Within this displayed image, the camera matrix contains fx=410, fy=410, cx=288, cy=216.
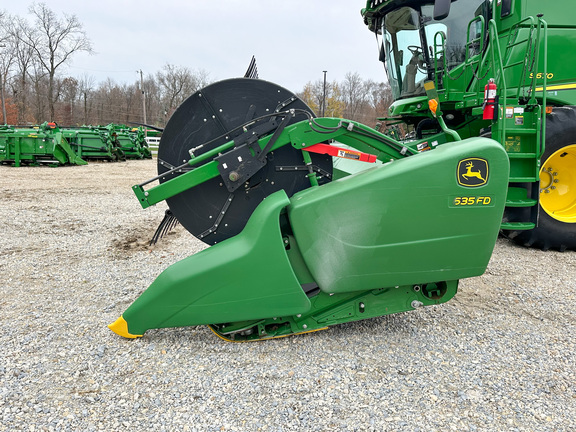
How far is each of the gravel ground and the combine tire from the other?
34.7 inches

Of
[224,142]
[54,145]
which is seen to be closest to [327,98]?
[54,145]

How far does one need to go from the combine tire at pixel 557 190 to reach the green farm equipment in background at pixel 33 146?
15576mm

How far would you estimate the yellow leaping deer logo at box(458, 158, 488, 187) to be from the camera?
238 centimetres

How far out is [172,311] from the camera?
8.46ft

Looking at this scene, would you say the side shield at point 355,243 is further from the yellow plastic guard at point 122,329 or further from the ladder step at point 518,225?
the ladder step at point 518,225

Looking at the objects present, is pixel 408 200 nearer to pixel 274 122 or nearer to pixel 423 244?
pixel 423 244

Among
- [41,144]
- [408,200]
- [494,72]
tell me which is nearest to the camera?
[408,200]

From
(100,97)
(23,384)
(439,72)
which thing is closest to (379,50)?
(439,72)

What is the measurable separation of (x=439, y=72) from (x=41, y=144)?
1481 cm

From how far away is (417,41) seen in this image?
531 cm

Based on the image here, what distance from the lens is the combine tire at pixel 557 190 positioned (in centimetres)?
451

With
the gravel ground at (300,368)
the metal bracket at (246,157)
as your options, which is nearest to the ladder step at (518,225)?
the gravel ground at (300,368)

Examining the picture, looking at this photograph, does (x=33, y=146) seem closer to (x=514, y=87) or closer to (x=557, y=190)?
(x=514, y=87)

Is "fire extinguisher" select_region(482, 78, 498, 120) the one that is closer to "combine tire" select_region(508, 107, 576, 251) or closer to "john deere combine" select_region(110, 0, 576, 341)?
"combine tire" select_region(508, 107, 576, 251)
